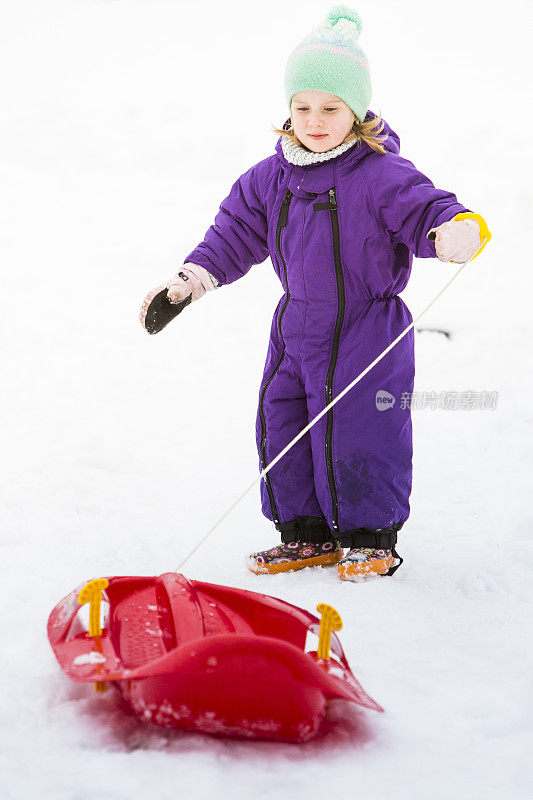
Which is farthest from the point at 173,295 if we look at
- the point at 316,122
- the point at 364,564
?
the point at 364,564

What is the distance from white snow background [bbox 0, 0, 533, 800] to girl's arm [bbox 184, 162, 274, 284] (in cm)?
72

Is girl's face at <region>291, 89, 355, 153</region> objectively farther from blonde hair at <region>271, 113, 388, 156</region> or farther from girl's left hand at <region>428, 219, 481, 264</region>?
girl's left hand at <region>428, 219, 481, 264</region>

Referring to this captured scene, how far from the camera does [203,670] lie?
3.40 feet

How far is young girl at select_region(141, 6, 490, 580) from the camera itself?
5.57 ft

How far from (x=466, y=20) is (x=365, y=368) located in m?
3.81

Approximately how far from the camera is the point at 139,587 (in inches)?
55.4

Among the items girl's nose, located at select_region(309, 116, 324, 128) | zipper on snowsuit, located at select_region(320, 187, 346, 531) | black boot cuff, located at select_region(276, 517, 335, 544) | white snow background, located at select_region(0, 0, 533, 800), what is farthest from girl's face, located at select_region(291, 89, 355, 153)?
white snow background, located at select_region(0, 0, 533, 800)

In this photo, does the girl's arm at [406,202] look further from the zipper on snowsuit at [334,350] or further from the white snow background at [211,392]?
the white snow background at [211,392]

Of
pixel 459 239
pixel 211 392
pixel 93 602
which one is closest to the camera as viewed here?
pixel 93 602

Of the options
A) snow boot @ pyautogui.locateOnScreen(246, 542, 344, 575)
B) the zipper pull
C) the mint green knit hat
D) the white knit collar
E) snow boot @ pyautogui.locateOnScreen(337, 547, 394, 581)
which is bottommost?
snow boot @ pyautogui.locateOnScreen(246, 542, 344, 575)

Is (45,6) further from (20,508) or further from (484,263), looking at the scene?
(20,508)

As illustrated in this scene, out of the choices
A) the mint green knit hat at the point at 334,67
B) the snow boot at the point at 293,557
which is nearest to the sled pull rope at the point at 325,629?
the snow boot at the point at 293,557

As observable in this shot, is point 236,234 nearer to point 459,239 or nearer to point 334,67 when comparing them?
point 334,67

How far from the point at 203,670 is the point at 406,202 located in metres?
1.06
